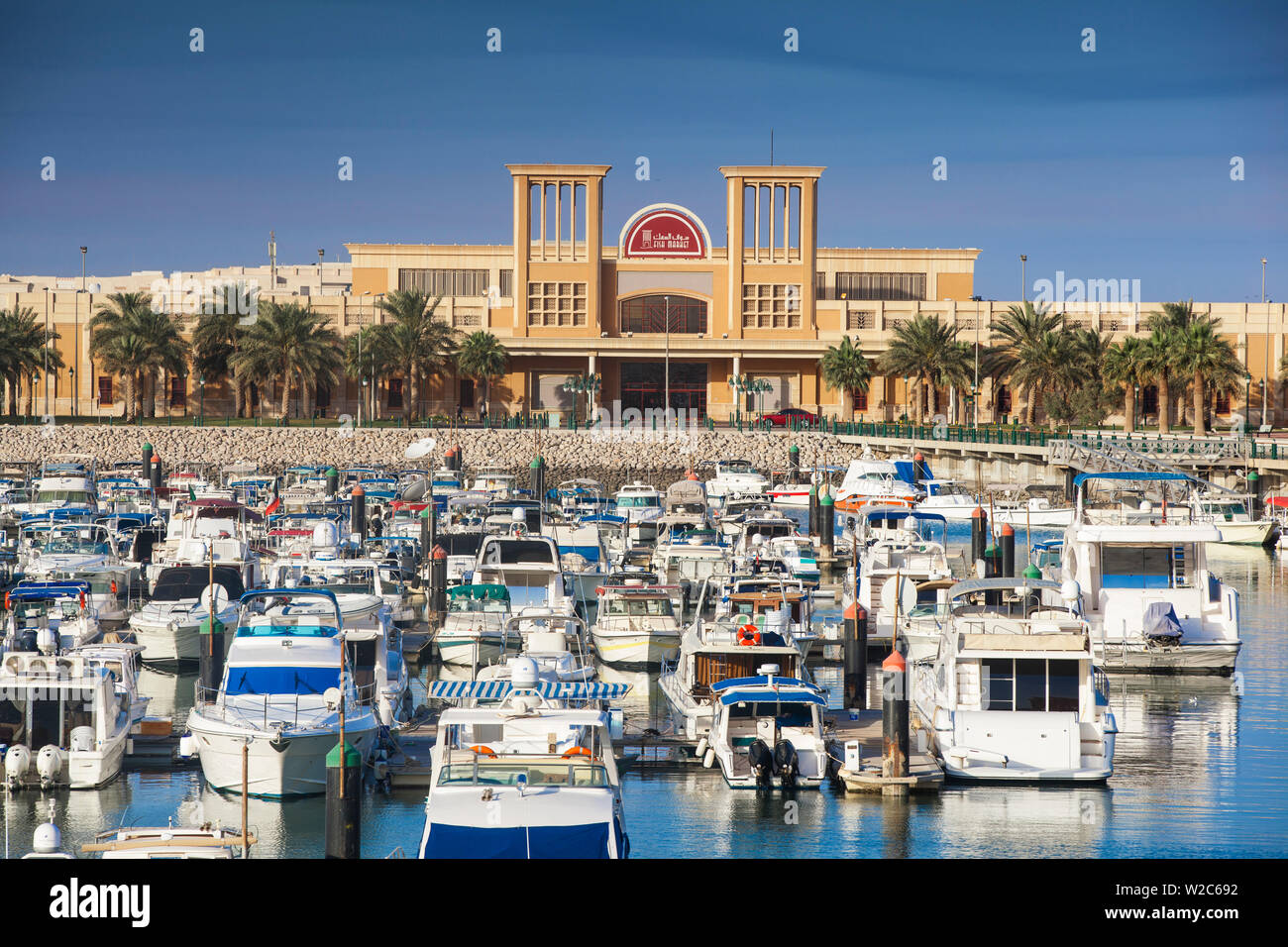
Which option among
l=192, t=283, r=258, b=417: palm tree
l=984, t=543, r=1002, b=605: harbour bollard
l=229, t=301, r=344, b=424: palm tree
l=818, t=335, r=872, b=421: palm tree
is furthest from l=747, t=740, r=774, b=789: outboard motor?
l=818, t=335, r=872, b=421: palm tree

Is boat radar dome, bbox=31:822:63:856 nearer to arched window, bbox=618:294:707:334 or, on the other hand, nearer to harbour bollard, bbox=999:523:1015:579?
harbour bollard, bbox=999:523:1015:579

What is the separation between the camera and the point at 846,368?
8769cm

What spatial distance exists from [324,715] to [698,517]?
28981 millimetres

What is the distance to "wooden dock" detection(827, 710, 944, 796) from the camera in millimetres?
21297

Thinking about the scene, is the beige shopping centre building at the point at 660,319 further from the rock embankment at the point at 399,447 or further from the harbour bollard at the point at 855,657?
the harbour bollard at the point at 855,657

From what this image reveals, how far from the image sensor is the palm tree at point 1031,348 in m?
78.7

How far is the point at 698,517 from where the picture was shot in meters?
49.5

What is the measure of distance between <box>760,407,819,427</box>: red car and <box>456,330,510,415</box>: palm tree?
618 inches

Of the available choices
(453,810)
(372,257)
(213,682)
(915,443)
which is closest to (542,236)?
(372,257)

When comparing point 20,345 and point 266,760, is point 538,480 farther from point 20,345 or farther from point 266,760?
point 266,760

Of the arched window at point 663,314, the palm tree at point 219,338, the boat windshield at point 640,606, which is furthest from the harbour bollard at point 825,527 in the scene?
the arched window at point 663,314

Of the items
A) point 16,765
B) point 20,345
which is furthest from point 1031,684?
point 20,345

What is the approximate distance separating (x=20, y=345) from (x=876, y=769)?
70461mm

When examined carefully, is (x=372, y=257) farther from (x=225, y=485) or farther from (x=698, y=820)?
(x=698, y=820)
